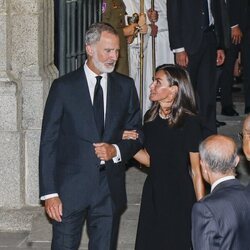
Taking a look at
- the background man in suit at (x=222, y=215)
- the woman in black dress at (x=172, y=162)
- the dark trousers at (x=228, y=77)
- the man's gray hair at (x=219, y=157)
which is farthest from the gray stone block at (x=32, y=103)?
the background man in suit at (x=222, y=215)

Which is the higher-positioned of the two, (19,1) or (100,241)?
(19,1)

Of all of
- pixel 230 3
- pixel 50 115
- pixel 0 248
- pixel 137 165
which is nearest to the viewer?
pixel 50 115

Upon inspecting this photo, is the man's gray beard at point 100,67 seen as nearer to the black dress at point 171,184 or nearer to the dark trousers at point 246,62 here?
the black dress at point 171,184

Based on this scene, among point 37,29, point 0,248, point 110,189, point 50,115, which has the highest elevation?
point 37,29

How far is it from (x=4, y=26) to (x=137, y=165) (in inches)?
93.1

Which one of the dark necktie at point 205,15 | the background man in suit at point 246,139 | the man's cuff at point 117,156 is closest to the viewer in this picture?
the background man in suit at point 246,139

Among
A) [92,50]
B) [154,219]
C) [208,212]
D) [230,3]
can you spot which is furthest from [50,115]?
[230,3]

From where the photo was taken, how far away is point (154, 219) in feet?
26.8

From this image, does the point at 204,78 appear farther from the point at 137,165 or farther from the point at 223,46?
the point at 137,165

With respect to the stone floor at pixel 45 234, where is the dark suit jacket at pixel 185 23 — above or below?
above

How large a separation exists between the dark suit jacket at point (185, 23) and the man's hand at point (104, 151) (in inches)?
144

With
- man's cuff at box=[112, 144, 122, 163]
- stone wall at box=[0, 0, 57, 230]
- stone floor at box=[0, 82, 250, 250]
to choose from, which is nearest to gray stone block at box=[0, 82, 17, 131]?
stone wall at box=[0, 0, 57, 230]

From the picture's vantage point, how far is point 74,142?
798 cm

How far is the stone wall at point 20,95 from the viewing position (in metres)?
A: 10.2
